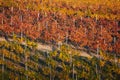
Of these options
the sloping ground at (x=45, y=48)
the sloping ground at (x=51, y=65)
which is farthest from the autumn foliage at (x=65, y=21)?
the sloping ground at (x=51, y=65)

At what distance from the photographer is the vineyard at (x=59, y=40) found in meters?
10.8

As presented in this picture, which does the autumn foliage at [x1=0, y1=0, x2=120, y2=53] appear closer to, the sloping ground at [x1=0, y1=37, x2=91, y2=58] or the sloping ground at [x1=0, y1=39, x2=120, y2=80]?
the sloping ground at [x1=0, y1=37, x2=91, y2=58]

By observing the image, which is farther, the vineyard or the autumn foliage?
the autumn foliage

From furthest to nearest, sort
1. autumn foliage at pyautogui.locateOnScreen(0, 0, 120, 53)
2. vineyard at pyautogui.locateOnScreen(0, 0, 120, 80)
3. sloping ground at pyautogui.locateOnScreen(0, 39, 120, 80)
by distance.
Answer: autumn foliage at pyautogui.locateOnScreen(0, 0, 120, 53) < vineyard at pyautogui.locateOnScreen(0, 0, 120, 80) < sloping ground at pyautogui.locateOnScreen(0, 39, 120, 80)

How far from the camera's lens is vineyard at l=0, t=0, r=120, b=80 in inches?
426

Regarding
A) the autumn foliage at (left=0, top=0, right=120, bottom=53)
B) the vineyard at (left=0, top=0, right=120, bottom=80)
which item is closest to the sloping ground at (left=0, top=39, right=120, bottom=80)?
the vineyard at (left=0, top=0, right=120, bottom=80)

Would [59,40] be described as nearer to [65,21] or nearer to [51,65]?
[65,21]

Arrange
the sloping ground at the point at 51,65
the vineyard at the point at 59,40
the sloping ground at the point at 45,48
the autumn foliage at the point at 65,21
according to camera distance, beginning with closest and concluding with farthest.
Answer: the sloping ground at the point at 51,65 < the vineyard at the point at 59,40 < the sloping ground at the point at 45,48 < the autumn foliage at the point at 65,21

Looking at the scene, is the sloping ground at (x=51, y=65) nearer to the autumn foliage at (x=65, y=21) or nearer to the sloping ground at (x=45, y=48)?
the sloping ground at (x=45, y=48)

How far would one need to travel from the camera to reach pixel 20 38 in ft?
42.7

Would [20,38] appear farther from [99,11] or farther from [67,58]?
[99,11]

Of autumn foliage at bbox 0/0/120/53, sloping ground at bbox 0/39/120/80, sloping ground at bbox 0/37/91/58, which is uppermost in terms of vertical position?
autumn foliage at bbox 0/0/120/53

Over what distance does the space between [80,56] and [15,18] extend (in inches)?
192

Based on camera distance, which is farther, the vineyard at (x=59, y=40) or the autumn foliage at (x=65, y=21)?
the autumn foliage at (x=65, y=21)
